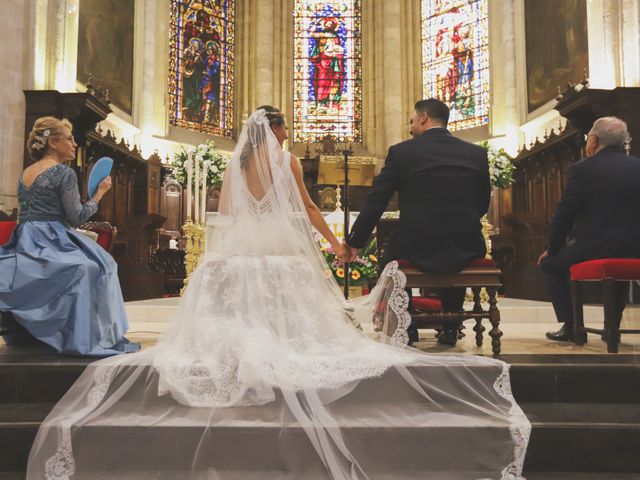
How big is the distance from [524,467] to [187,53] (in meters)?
13.2

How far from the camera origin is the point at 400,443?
284 cm

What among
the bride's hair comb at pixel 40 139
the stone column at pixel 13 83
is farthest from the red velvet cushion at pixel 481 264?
the stone column at pixel 13 83

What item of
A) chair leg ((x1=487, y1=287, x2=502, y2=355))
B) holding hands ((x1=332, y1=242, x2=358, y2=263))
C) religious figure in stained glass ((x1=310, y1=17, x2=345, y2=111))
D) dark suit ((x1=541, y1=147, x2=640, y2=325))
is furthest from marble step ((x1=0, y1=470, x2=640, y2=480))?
religious figure in stained glass ((x1=310, y1=17, x2=345, y2=111))

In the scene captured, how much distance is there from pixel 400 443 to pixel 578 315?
2156 millimetres

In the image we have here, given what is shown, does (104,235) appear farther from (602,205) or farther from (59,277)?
(602,205)

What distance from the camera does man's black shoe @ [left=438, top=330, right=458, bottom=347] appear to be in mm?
4312

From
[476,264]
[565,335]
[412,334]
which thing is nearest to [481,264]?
[476,264]

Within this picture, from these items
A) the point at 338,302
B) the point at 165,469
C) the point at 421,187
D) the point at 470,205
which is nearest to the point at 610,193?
the point at 470,205

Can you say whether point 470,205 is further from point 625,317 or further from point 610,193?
point 625,317

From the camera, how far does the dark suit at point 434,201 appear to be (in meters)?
3.83

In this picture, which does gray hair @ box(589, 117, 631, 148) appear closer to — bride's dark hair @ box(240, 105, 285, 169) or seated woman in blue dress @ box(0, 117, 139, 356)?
bride's dark hair @ box(240, 105, 285, 169)

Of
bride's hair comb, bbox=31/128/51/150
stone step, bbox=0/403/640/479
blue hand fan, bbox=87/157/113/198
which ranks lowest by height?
stone step, bbox=0/403/640/479

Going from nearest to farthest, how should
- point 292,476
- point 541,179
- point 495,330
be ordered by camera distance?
point 292,476
point 495,330
point 541,179

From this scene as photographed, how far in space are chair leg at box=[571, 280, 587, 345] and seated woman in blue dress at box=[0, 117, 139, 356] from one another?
3.02 m
